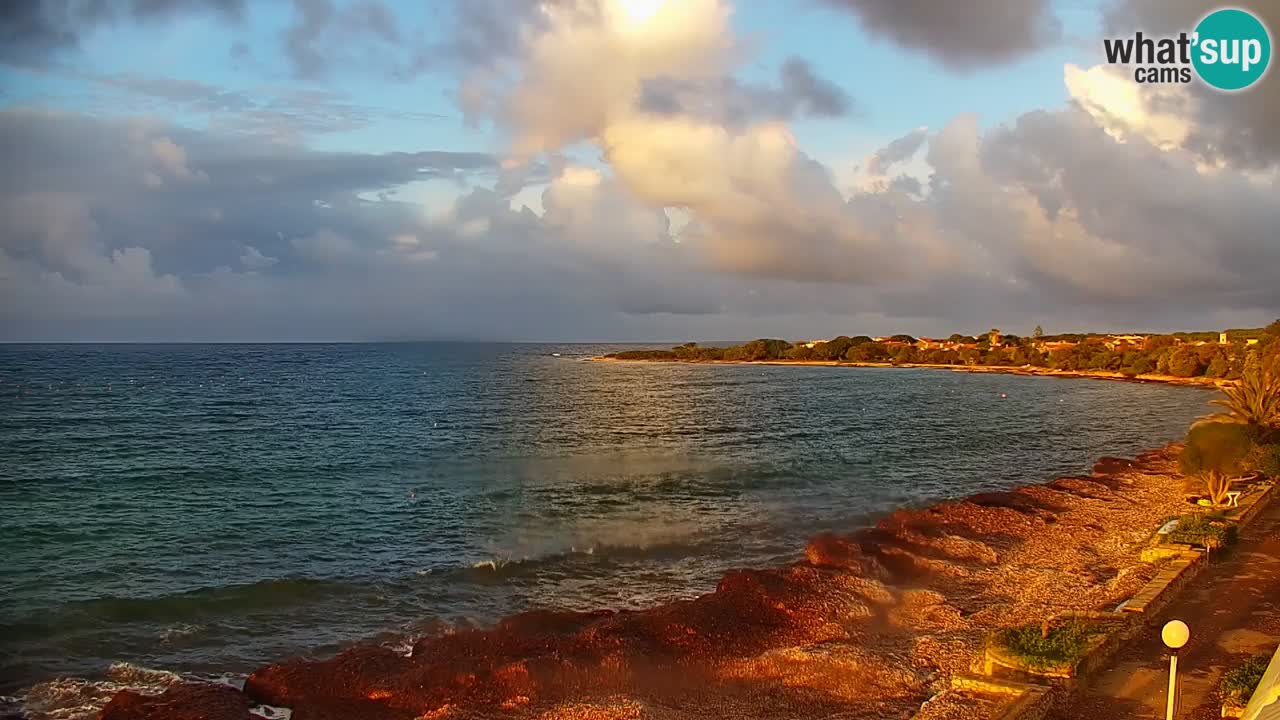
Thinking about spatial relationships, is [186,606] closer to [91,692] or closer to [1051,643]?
[91,692]

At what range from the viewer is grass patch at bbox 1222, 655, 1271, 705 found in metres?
10.3

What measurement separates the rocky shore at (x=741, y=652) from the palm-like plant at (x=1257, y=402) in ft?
48.2

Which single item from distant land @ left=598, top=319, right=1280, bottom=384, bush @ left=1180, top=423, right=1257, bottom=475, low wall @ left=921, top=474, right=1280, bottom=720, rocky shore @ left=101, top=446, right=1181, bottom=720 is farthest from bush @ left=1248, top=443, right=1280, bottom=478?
distant land @ left=598, top=319, right=1280, bottom=384

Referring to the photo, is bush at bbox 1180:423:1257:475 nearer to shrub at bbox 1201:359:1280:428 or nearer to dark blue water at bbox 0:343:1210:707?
shrub at bbox 1201:359:1280:428

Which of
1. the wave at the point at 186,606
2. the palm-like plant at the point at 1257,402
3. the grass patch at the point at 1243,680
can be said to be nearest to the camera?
the grass patch at the point at 1243,680

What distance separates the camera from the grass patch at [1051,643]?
37.1 feet

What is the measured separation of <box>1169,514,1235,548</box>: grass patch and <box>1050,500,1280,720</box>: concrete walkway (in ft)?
1.15

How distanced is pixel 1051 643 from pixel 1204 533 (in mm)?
9208

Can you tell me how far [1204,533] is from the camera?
1814 centimetres

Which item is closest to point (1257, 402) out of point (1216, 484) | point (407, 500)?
point (1216, 484)

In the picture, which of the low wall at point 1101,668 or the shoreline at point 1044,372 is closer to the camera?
the low wall at point 1101,668

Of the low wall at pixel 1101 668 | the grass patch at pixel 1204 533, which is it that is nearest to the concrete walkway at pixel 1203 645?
the low wall at pixel 1101 668

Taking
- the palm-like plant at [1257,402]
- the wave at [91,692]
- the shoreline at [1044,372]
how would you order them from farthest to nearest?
the shoreline at [1044,372] < the palm-like plant at [1257,402] < the wave at [91,692]

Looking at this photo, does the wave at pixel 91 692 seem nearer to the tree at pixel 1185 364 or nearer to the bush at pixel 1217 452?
the bush at pixel 1217 452
